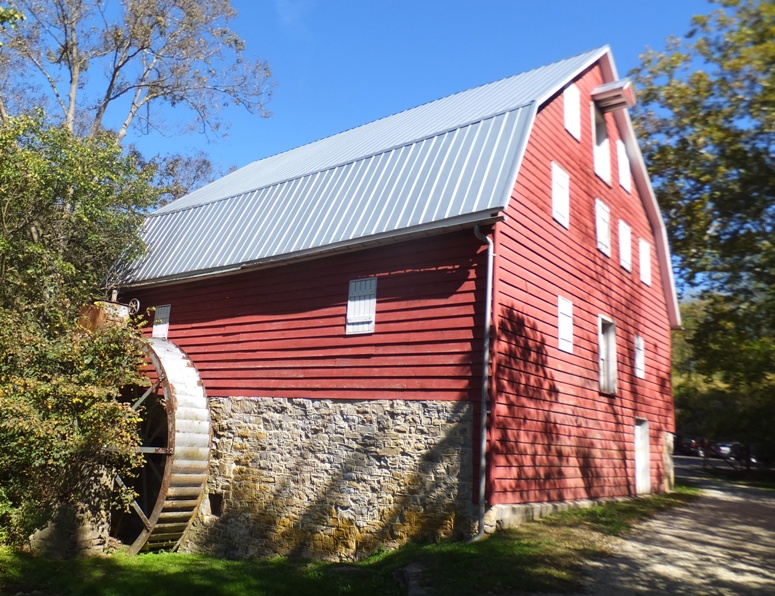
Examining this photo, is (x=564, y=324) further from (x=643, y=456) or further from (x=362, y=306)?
(x=643, y=456)

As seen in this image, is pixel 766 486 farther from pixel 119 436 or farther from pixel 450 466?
pixel 119 436

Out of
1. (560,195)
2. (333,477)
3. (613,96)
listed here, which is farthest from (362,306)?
(613,96)

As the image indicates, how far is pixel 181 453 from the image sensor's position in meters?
13.9

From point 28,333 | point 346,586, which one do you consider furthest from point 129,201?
point 346,586

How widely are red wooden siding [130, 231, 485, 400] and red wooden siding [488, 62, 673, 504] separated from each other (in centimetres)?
73

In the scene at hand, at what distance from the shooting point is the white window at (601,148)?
16.3m

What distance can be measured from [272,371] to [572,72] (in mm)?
8730

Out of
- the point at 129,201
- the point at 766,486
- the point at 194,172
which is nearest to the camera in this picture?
the point at 129,201

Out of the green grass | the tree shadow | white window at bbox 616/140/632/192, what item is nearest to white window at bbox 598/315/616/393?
the tree shadow

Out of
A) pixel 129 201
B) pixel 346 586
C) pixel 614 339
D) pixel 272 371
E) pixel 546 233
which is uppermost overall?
pixel 129 201

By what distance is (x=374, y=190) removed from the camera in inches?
534

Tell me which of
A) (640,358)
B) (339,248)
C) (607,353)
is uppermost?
(339,248)

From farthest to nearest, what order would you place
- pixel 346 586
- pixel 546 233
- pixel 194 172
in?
1. pixel 194 172
2. pixel 546 233
3. pixel 346 586

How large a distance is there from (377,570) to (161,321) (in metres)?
9.53
